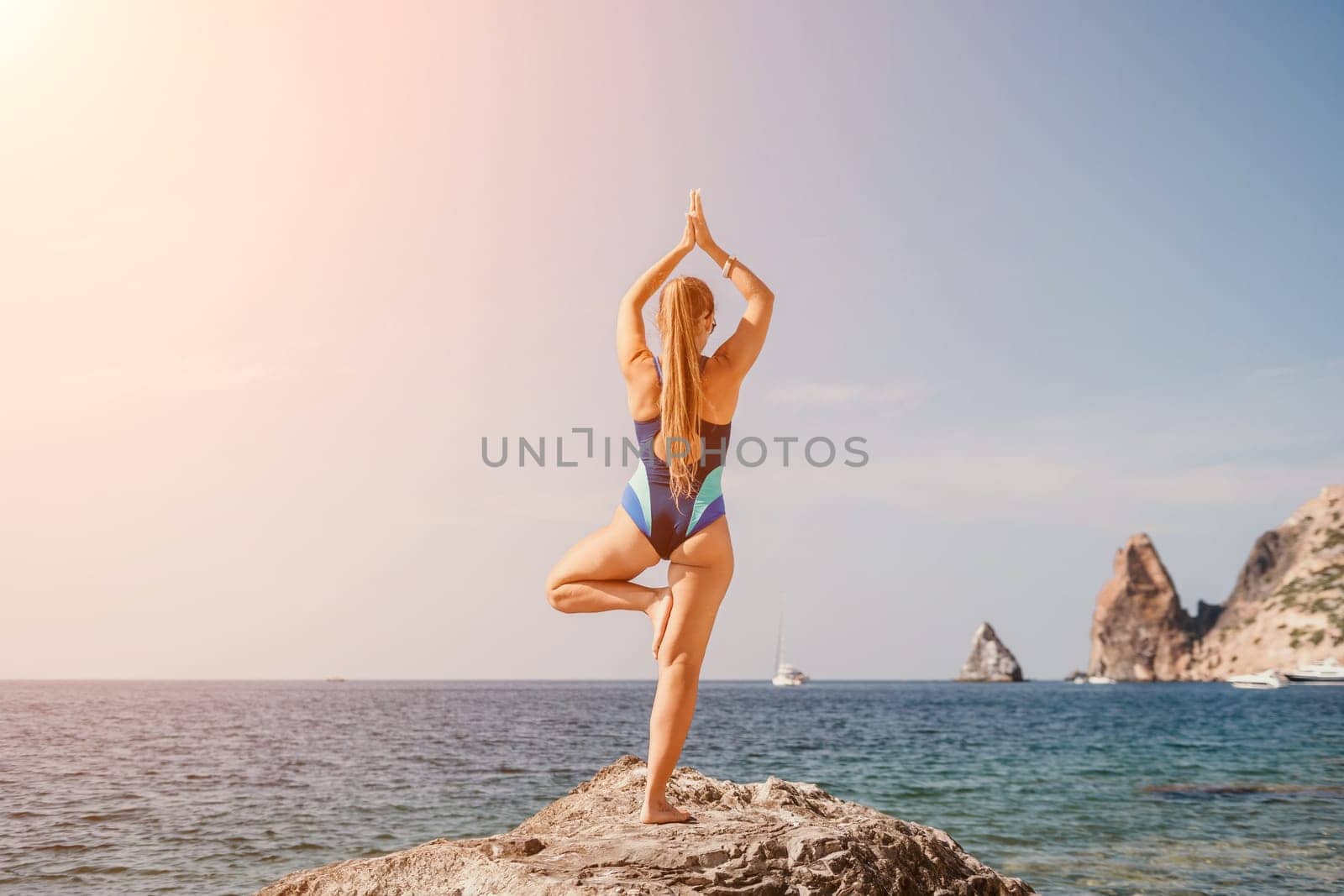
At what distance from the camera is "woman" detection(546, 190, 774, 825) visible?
15.3 feet

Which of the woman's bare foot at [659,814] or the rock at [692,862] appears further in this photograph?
the woman's bare foot at [659,814]

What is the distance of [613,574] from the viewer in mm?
4793

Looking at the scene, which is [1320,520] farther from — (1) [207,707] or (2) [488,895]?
(2) [488,895]

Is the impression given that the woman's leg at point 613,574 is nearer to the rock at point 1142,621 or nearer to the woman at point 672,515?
the woman at point 672,515

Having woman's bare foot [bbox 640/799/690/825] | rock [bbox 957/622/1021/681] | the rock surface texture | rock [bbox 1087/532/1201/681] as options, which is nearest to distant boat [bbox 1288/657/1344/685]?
the rock surface texture

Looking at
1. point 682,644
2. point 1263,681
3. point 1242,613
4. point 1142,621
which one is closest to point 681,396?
point 682,644

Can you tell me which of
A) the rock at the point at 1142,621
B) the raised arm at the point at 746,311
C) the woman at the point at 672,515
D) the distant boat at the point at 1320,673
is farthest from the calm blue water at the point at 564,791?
the rock at the point at 1142,621

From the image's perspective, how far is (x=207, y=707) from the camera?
5312 centimetres

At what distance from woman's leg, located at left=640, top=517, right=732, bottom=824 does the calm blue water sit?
7.05 metres

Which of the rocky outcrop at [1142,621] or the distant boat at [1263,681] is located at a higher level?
the rocky outcrop at [1142,621]

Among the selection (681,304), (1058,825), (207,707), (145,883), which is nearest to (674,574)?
(681,304)

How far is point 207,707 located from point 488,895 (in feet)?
187

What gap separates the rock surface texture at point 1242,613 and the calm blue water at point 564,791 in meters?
75.6

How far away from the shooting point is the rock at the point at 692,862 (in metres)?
3.88
